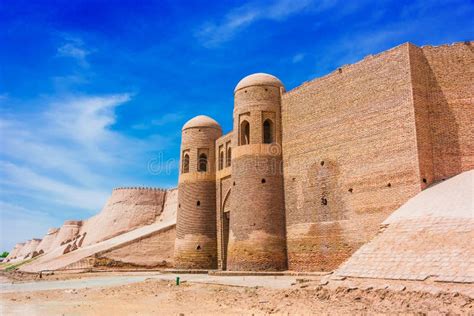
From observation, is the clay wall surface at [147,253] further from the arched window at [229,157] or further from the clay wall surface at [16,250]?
the clay wall surface at [16,250]

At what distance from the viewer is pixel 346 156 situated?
1658 centimetres

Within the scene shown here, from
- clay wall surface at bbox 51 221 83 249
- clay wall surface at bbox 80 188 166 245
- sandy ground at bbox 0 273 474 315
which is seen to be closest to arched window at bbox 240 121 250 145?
sandy ground at bbox 0 273 474 315

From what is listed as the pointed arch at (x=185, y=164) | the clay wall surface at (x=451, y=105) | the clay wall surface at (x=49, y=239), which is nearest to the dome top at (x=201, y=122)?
the pointed arch at (x=185, y=164)

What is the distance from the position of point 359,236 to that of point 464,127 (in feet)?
16.1

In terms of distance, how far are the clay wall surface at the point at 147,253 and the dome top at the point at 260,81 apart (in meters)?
10.5

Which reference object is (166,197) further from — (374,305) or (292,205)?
(374,305)

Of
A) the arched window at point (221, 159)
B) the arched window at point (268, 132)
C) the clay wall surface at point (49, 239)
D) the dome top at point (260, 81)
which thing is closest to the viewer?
the arched window at point (268, 132)

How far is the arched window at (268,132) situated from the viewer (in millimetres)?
20500

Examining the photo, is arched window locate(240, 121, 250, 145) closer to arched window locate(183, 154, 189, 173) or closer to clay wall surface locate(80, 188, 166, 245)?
arched window locate(183, 154, 189, 173)

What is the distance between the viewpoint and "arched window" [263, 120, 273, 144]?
20.5 meters

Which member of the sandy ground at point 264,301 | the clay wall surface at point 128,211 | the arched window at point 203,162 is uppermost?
the arched window at point 203,162

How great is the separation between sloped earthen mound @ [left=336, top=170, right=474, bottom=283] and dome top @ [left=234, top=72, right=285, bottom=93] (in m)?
9.66

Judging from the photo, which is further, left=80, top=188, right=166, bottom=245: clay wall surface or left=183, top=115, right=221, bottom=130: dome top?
left=80, top=188, right=166, bottom=245: clay wall surface

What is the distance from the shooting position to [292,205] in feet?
61.9
